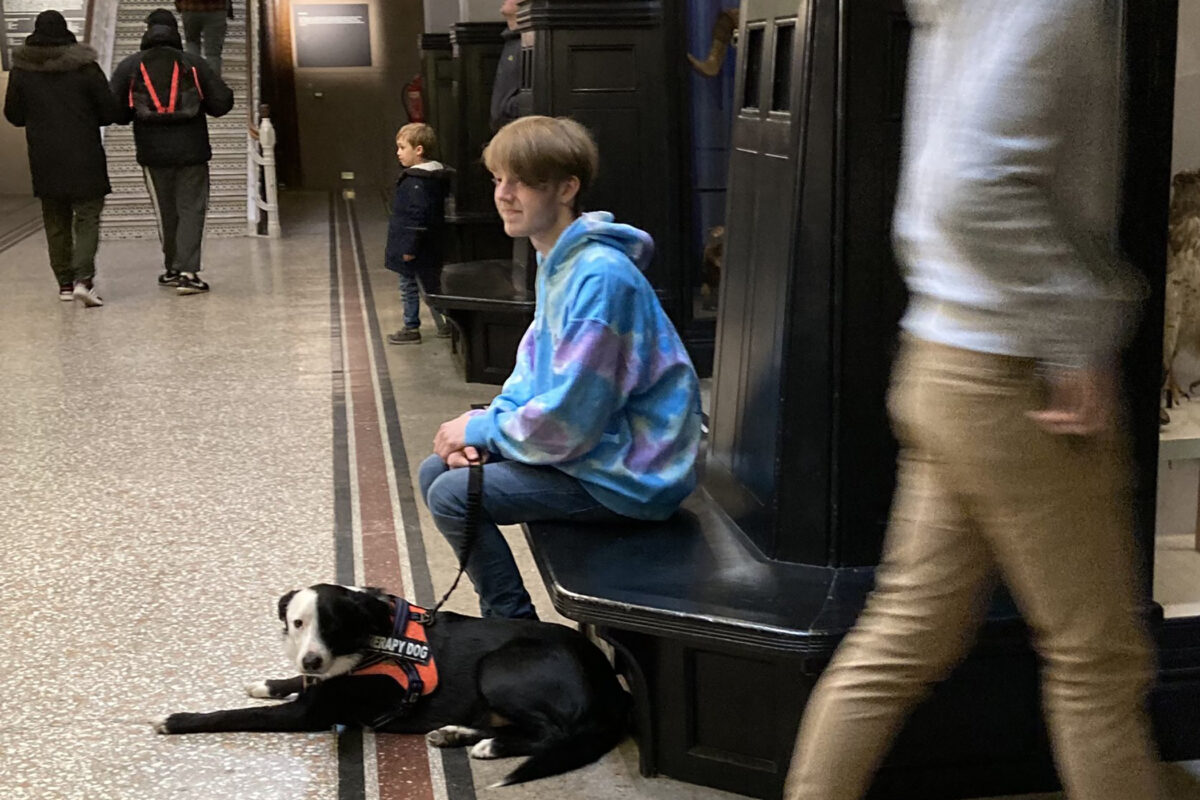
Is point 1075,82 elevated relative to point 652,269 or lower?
elevated

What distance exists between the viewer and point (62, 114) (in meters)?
7.92

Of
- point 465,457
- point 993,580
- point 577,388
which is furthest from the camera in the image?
point 465,457

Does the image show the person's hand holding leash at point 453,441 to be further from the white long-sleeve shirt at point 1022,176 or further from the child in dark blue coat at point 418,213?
the child in dark blue coat at point 418,213

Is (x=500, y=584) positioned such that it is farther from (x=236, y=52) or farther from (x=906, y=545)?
(x=236, y=52)

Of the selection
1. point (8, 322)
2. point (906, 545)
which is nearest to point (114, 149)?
point (8, 322)

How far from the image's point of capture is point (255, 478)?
4.57 meters

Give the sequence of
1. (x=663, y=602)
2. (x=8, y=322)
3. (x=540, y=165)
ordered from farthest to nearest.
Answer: (x=8, y=322) < (x=540, y=165) < (x=663, y=602)

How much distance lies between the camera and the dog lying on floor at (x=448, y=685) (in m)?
2.61

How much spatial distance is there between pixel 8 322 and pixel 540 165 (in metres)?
5.77

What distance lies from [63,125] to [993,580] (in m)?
7.19

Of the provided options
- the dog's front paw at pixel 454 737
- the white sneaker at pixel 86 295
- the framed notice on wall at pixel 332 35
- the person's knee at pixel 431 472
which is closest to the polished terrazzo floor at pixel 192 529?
the dog's front paw at pixel 454 737

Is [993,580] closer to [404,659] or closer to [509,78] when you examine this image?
[404,659]

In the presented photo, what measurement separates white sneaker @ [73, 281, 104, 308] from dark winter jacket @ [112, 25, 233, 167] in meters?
0.84

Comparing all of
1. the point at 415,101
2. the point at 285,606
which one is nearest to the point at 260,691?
the point at 285,606
